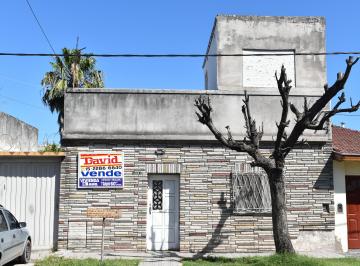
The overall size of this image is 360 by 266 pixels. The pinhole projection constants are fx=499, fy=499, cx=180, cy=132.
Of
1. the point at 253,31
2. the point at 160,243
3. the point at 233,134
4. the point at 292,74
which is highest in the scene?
the point at 253,31

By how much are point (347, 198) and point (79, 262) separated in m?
7.99

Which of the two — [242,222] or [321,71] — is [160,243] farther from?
[321,71]

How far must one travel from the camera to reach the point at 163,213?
14008mm

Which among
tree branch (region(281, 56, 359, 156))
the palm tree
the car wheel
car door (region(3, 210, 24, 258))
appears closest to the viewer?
tree branch (region(281, 56, 359, 156))

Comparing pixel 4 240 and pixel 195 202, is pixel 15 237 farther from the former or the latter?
pixel 195 202

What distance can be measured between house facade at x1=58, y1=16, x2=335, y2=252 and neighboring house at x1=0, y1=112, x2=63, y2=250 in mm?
406

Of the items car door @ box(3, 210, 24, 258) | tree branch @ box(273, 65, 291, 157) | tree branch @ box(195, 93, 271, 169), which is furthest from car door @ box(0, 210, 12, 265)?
tree branch @ box(273, 65, 291, 157)

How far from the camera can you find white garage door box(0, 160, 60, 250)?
45.2ft

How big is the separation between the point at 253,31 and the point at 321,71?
2.39 meters

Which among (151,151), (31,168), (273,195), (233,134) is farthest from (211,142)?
(31,168)

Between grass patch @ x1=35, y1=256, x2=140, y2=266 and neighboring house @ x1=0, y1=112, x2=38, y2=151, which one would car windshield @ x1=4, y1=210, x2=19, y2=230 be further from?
neighboring house @ x1=0, y1=112, x2=38, y2=151

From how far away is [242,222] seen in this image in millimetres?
13852

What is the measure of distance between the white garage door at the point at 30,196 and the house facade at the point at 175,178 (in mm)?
485

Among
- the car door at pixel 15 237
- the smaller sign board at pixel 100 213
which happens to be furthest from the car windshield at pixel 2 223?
the smaller sign board at pixel 100 213
